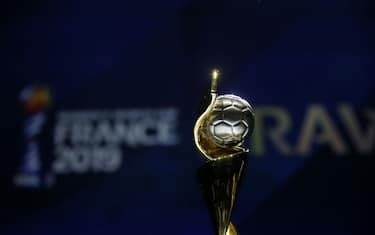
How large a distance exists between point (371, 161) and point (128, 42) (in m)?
1.71

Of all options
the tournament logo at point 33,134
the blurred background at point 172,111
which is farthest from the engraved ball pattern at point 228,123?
the tournament logo at point 33,134

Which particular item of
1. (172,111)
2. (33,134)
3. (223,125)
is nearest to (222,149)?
(223,125)

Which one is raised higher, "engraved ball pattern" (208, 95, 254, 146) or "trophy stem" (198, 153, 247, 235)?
"engraved ball pattern" (208, 95, 254, 146)

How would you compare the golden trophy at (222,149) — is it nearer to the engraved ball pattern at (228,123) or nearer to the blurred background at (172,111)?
the engraved ball pattern at (228,123)

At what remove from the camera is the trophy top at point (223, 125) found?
924mm

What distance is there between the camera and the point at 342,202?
3314mm

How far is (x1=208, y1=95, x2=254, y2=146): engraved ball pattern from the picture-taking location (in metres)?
0.92

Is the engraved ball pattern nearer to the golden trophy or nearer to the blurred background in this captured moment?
the golden trophy

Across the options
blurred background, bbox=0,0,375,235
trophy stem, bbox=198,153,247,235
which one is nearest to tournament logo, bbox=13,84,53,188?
blurred background, bbox=0,0,375,235

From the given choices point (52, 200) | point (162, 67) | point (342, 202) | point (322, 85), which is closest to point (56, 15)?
point (162, 67)

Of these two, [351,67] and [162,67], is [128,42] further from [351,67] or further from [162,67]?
[351,67]

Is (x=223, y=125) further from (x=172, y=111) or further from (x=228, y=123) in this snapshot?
(x=172, y=111)

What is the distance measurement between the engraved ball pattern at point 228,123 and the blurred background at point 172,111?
7.59 ft

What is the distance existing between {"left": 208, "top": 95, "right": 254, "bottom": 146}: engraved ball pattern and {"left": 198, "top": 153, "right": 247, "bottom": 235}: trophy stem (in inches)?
1.3
